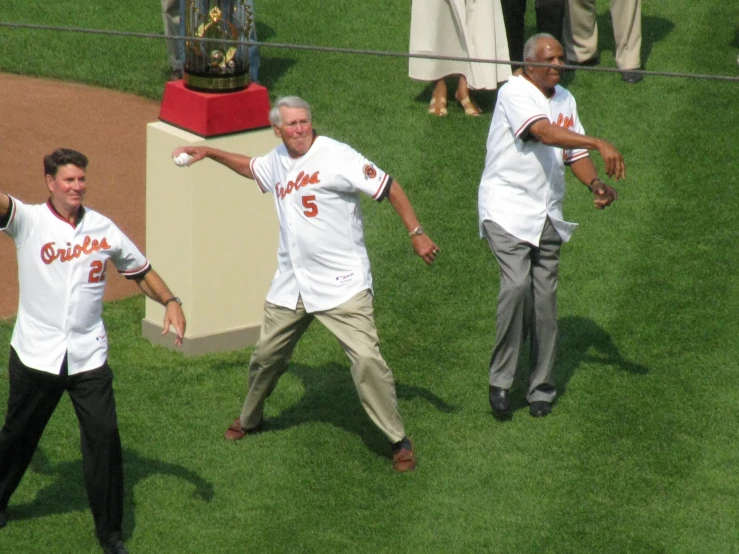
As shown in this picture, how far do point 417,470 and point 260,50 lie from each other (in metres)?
7.36

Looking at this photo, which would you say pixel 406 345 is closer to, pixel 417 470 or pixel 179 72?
pixel 417 470

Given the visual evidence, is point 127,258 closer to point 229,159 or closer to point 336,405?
point 229,159

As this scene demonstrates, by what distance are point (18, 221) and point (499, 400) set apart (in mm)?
3091

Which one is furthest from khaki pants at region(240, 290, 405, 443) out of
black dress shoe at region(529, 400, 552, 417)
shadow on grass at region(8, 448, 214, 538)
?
black dress shoe at region(529, 400, 552, 417)

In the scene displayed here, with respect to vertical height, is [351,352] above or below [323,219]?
below

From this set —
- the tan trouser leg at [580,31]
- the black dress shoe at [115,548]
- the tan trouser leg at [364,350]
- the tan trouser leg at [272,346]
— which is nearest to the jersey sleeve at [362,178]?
the tan trouser leg at [364,350]

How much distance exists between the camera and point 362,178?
669cm

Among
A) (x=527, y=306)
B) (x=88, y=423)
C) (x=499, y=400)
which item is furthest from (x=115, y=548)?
(x=527, y=306)

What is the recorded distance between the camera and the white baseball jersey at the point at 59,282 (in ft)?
19.5

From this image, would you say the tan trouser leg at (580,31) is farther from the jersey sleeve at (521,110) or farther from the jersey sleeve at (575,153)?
the jersey sleeve at (521,110)

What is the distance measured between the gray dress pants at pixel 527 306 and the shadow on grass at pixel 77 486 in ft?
6.24

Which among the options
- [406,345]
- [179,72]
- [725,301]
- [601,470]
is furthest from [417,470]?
[179,72]

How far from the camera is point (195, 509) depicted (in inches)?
265

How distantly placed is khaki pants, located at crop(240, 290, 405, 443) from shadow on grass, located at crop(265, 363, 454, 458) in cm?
41
